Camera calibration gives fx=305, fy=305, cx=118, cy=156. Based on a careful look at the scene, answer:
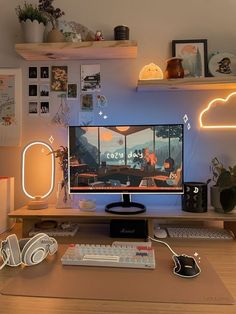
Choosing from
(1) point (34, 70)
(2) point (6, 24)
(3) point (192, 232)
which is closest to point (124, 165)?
(3) point (192, 232)

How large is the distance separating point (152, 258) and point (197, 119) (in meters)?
0.98

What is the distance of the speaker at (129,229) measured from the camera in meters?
1.45

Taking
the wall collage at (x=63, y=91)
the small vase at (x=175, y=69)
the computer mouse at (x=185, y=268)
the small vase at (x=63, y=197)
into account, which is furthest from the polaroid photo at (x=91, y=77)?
the computer mouse at (x=185, y=268)

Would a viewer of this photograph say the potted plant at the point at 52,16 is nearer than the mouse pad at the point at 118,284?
No

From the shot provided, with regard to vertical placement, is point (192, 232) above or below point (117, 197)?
below

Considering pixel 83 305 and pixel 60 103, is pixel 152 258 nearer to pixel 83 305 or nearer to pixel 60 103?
pixel 83 305

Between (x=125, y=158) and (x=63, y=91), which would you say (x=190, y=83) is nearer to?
(x=125, y=158)

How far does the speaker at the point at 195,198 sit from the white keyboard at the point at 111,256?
0.48m

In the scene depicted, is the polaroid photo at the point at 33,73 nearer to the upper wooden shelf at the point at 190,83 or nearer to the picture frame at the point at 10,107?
the picture frame at the point at 10,107

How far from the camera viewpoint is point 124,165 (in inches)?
63.4

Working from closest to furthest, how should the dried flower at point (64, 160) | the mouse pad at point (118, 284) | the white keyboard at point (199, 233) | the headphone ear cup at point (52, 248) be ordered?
the mouse pad at point (118, 284), the headphone ear cup at point (52, 248), the white keyboard at point (199, 233), the dried flower at point (64, 160)

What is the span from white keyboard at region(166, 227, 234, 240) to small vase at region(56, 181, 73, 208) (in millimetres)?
551

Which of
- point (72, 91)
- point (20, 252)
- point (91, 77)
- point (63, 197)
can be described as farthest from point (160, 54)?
point (20, 252)

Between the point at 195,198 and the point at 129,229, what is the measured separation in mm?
373
